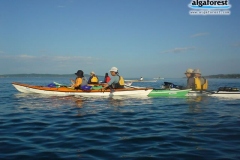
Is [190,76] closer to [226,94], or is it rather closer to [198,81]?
[198,81]

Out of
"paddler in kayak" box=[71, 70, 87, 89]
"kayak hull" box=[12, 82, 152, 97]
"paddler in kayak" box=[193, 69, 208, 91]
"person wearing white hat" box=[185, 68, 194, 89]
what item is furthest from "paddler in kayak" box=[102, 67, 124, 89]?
"paddler in kayak" box=[193, 69, 208, 91]

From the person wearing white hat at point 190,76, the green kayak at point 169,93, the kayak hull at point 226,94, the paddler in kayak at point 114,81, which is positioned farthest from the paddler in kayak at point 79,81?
the kayak hull at point 226,94

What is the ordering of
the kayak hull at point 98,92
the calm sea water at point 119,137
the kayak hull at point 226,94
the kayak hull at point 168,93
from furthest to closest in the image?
1. the kayak hull at point 98,92
2. the kayak hull at point 168,93
3. the kayak hull at point 226,94
4. the calm sea water at point 119,137

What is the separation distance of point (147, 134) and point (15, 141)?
351 centimetres

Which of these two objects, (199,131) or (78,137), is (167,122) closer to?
(199,131)

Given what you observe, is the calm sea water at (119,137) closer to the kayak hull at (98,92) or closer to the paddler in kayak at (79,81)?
the kayak hull at (98,92)

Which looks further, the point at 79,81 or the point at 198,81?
the point at 79,81

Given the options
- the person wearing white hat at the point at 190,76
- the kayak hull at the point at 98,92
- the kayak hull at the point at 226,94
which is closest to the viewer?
the kayak hull at the point at 226,94

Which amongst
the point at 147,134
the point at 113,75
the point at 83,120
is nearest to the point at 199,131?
the point at 147,134

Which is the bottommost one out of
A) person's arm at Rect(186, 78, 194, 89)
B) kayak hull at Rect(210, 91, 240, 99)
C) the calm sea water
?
the calm sea water

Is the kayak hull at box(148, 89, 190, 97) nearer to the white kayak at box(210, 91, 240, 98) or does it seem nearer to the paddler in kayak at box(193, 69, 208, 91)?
the paddler in kayak at box(193, 69, 208, 91)

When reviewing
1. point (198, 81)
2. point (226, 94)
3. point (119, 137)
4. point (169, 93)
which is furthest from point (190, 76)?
point (119, 137)

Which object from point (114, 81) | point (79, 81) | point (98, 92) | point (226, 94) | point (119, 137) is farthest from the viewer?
point (79, 81)

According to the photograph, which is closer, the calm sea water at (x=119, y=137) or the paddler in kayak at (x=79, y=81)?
the calm sea water at (x=119, y=137)
